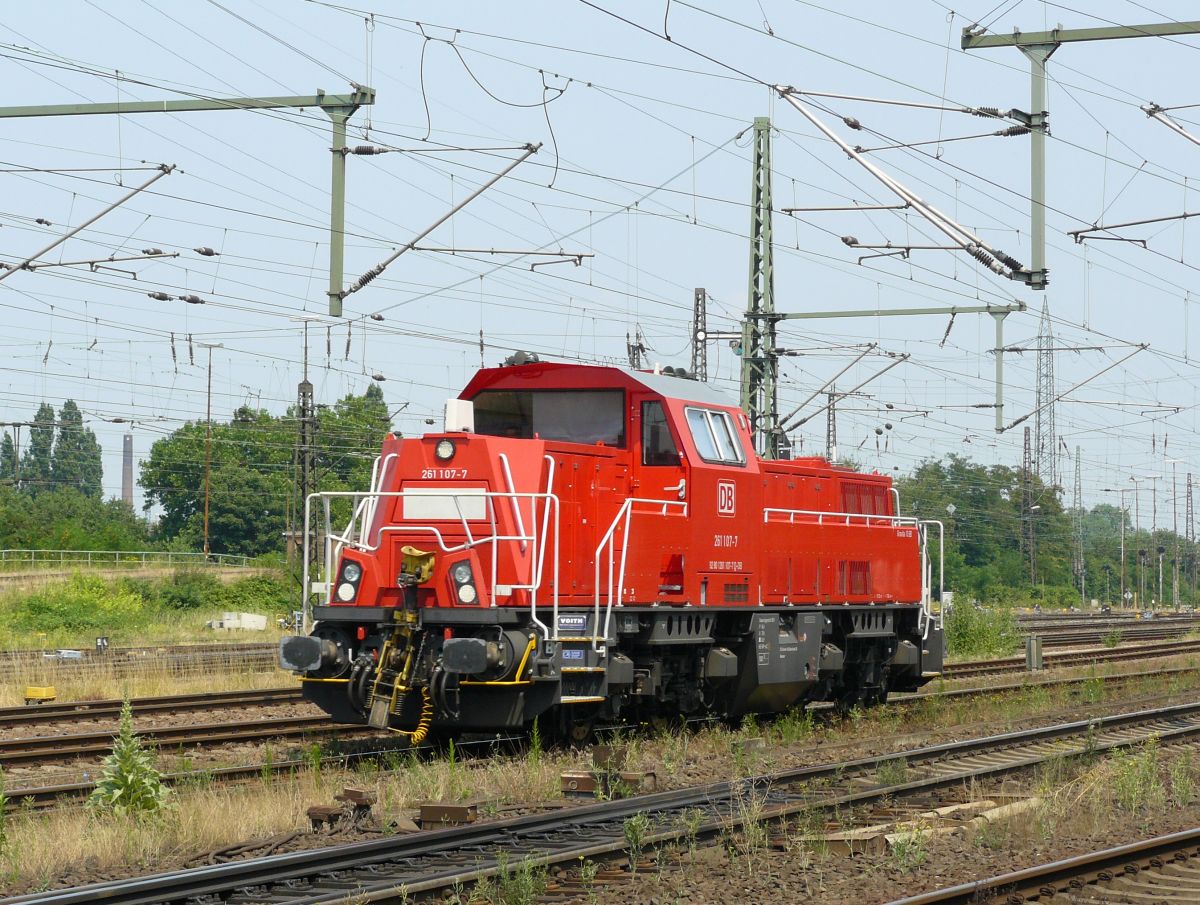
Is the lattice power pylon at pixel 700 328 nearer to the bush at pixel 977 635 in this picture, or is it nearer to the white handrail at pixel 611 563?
the bush at pixel 977 635

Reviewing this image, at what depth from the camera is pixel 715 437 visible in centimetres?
1565

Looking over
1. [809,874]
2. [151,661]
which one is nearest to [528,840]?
[809,874]

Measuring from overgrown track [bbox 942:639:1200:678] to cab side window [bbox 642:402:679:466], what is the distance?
12.0m

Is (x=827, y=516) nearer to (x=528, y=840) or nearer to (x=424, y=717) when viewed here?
(x=424, y=717)

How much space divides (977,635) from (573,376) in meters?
22.0

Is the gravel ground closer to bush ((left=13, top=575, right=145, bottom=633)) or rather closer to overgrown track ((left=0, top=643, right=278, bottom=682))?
overgrown track ((left=0, top=643, right=278, bottom=682))

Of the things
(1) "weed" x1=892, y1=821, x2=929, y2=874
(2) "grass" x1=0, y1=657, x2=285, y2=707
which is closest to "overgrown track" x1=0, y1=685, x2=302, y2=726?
(2) "grass" x1=0, y1=657, x2=285, y2=707

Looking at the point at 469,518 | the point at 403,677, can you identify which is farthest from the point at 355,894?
the point at 469,518

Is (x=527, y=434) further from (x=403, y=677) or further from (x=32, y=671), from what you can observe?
(x=32, y=671)

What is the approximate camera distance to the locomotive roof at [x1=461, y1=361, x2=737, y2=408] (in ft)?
48.7

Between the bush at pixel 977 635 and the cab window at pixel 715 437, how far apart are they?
1927 centimetres

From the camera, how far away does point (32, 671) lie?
23.4 metres

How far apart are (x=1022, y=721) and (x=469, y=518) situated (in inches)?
319

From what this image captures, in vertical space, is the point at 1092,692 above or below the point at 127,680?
above
